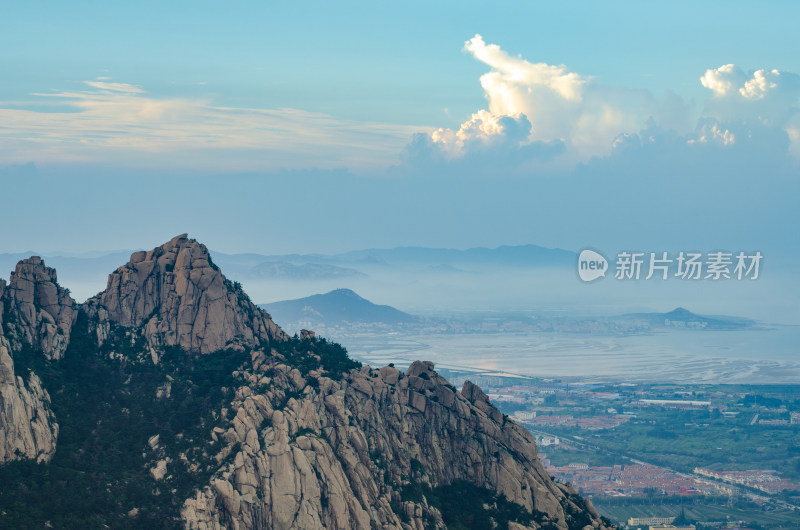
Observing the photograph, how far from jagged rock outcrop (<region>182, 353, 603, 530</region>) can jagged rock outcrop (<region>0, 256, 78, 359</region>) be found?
14.5 m

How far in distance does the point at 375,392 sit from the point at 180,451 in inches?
688

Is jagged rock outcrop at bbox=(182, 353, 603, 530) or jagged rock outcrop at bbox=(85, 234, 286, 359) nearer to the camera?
jagged rock outcrop at bbox=(182, 353, 603, 530)

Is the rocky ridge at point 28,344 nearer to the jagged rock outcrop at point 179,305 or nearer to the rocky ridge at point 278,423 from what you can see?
the rocky ridge at point 278,423

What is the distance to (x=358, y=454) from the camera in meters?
82.2

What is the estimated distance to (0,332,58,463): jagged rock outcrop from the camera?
234 feet

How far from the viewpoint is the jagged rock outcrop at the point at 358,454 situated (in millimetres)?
74938

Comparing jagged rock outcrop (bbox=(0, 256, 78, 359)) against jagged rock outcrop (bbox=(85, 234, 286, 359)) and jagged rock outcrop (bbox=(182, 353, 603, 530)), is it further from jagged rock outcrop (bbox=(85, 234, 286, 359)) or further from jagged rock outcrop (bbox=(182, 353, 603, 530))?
jagged rock outcrop (bbox=(182, 353, 603, 530))

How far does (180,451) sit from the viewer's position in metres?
78.0

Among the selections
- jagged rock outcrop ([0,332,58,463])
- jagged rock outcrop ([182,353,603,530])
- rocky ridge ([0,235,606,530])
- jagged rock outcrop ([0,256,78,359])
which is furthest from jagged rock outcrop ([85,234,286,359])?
jagged rock outcrop ([0,332,58,463])

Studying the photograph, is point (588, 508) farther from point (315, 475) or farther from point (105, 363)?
point (105, 363)

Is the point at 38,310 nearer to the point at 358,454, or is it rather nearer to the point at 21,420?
the point at 21,420

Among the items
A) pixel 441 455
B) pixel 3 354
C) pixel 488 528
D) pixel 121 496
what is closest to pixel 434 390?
pixel 441 455

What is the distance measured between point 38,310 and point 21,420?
46.9 ft

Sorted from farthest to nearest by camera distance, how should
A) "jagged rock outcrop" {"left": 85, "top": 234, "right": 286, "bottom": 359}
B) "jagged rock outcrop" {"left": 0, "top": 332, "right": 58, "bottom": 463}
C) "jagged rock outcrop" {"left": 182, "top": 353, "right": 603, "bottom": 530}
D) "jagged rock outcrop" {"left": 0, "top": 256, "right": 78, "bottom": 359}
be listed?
"jagged rock outcrop" {"left": 85, "top": 234, "right": 286, "bottom": 359} < "jagged rock outcrop" {"left": 0, "top": 256, "right": 78, "bottom": 359} < "jagged rock outcrop" {"left": 182, "top": 353, "right": 603, "bottom": 530} < "jagged rock outcrop" {"left": 0, "top": 332, "right": 58, "bottom": 463}
